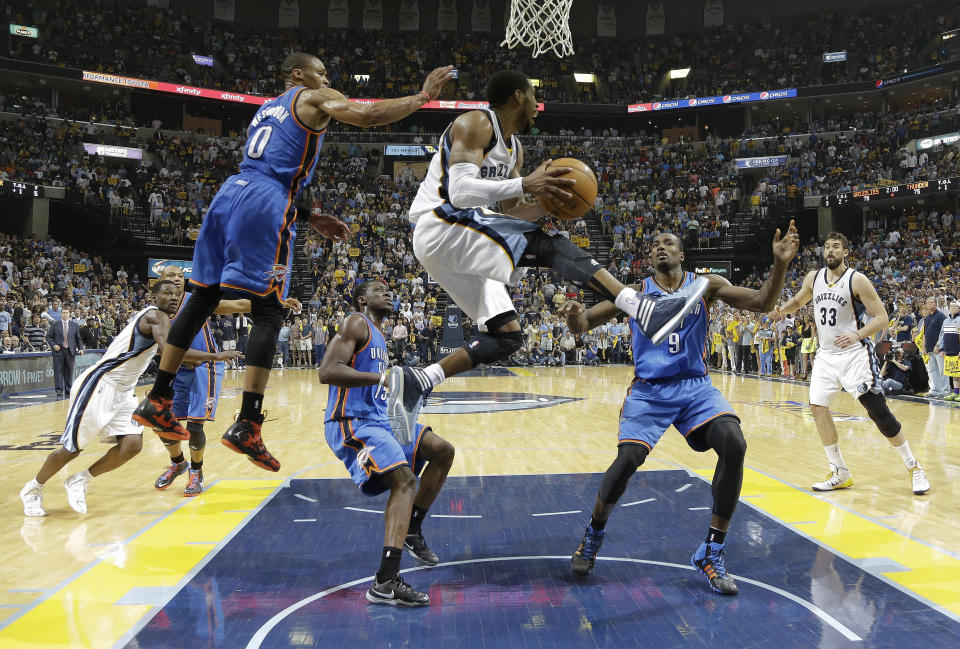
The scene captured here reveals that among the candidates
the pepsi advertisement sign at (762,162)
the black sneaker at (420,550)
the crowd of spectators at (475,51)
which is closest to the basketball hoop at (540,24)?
the black sneaker at (420,550)

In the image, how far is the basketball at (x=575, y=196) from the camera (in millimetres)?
3258

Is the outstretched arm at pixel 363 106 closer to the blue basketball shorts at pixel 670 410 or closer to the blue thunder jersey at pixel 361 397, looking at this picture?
the blue thunder jersey at pixel 361 397

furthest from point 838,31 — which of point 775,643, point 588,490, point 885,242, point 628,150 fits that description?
point 775,643

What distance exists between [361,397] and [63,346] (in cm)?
1183

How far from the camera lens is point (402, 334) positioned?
19.1 m

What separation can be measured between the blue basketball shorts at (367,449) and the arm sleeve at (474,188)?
54.0 inches

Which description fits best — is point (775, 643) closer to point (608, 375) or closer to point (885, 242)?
point (608, 375)

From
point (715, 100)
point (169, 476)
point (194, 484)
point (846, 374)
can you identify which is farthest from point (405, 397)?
point (715, 100)

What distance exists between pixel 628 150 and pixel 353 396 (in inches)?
1225

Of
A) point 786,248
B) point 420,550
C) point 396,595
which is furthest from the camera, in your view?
point 420,550

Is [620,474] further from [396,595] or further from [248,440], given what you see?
[248,440]

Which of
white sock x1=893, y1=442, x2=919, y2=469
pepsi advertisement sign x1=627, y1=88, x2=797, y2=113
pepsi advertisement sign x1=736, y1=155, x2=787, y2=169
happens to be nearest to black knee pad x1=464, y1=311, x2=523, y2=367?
white sock x1=893, y1=442, x2=919, y2=469

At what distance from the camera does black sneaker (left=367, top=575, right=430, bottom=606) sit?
Result: 343cm

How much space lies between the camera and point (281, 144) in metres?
3.60
